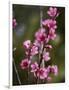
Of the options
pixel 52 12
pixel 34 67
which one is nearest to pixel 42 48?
pixel 34 67

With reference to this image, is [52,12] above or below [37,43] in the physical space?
above

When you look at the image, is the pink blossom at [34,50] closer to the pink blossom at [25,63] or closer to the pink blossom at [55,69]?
the pink blossom at [25,63]

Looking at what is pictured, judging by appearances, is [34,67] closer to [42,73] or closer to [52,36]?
[42,73]

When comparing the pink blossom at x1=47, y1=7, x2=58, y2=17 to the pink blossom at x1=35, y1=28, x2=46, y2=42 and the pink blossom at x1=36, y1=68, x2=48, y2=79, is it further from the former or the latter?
the pink blossom at x1=36, y1=68, x2=48, y2=79

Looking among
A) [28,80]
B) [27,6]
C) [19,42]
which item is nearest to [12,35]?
[19,42]

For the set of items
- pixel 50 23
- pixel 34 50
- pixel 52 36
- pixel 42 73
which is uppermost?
pixel 50 23

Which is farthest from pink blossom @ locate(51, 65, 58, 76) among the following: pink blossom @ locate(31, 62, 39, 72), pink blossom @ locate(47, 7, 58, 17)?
pink blossom @ locate(47, 7, 58, 17)

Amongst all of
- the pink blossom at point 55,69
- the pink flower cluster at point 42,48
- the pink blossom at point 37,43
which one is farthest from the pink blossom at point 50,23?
the pink blossom at point 55,69
